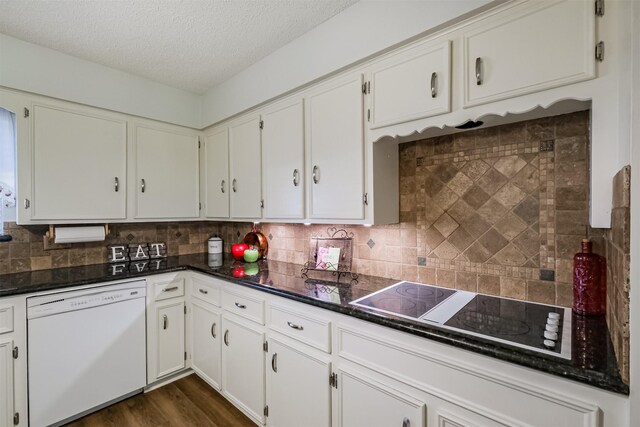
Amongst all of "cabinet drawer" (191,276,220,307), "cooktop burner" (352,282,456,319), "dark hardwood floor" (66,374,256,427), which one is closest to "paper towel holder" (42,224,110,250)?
"cabinet drawer" (191,276,220,307)

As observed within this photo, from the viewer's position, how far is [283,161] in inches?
85.0

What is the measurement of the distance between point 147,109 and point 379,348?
2629 mm

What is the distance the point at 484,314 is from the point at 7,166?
3.08 metres

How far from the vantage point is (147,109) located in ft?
8.52

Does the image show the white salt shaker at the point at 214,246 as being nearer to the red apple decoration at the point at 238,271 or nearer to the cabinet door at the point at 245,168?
the cabinet door at the point at 245,168

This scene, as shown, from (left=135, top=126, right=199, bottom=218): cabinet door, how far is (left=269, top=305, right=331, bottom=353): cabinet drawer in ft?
5.08

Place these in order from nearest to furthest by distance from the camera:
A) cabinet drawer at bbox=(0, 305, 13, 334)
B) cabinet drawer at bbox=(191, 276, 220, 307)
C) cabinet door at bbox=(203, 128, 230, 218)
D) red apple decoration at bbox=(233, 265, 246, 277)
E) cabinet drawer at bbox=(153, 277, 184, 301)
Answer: cabinet drawer at bbox=(0, 305, 13, 334)
red apple decoration at bbox=(233, 265, 246, 277)
cabinet drawer at bbox=(191, 276, 220, 307)
cabinet drawer at bbox=(153, 277, 184, 301)
cabinet door at bbox=(203, 128, 230, 218)

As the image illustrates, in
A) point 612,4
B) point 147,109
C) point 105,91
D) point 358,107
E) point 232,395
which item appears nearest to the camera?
point 612,4

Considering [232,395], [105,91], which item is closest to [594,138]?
[232,395]

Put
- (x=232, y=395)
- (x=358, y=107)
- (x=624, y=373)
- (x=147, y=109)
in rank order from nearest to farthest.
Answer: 1. (x=624, y=373)
2. (x=358, y=107)
3. (x=232, y=395)
4. (x=147, y=109)

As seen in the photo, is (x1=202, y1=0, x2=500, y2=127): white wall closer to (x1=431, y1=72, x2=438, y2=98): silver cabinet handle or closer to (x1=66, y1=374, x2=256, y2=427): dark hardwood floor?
(x1=431, y1=72, x2=438, y2=98): silver cabinet handle

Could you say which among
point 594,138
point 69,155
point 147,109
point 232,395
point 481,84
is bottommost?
point 232,395

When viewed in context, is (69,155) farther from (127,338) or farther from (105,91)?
(127,338)

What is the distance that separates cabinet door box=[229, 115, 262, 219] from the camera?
7.80 ft
